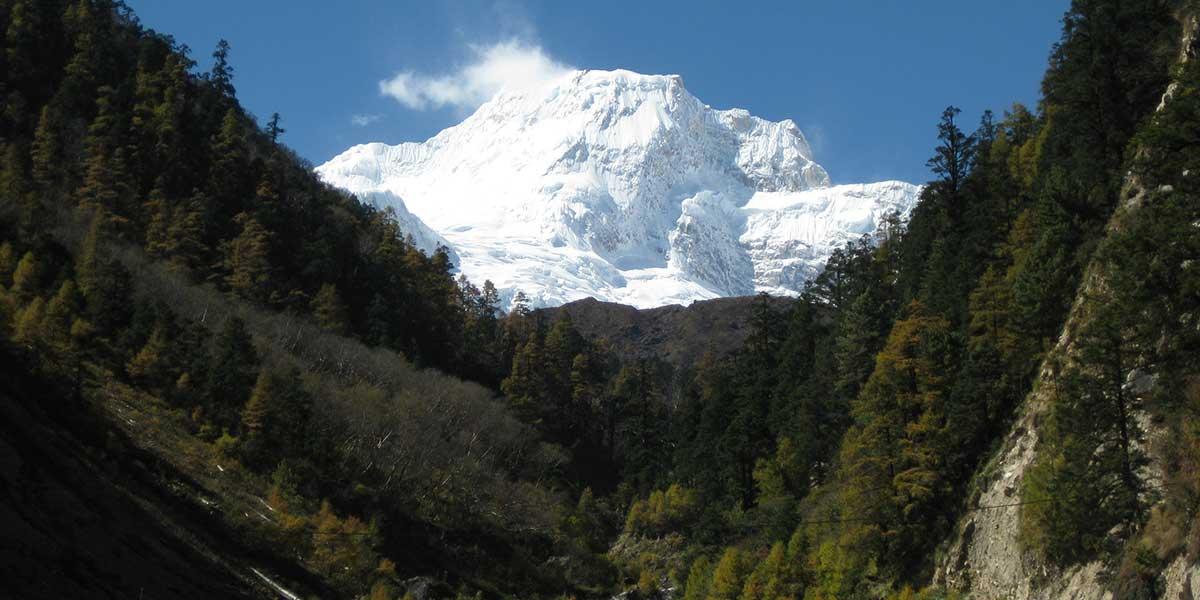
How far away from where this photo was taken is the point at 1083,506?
27891 millimetres

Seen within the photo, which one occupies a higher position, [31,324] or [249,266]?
[249,266]

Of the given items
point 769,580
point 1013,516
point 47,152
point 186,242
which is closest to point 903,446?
point 1013,516

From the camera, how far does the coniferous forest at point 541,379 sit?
27766 mm

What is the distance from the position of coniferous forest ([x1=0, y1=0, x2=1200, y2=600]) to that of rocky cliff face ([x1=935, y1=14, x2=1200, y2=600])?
351 millimetres

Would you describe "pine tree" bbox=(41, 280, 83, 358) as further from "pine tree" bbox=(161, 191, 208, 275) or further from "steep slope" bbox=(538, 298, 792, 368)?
"steep slope" bbox=(538, 298, 792, 368)

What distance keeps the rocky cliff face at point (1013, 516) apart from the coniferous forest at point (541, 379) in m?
0.35

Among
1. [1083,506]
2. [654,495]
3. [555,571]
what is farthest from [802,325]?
[1083,506]

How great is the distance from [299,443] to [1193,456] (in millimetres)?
39264

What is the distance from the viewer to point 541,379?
281 feet

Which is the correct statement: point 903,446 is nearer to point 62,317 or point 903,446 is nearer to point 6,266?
point 62,317

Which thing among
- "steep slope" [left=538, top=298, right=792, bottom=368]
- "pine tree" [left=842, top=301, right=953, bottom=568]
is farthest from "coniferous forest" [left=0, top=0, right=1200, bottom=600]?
"steep slope" [left=538, top=298, right=792, bottom=368]

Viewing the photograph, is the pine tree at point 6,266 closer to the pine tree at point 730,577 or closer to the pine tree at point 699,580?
the pine tree at point 699,580

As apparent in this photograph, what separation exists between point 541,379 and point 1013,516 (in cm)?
5568

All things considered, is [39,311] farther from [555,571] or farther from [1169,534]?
[1169,534]
